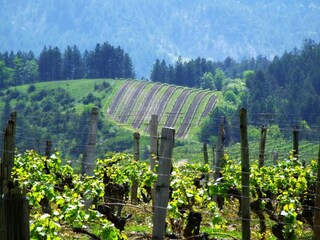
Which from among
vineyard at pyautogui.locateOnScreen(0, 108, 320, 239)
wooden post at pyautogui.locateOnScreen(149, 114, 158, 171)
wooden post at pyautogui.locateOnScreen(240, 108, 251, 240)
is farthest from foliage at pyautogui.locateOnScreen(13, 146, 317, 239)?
wooden post at pyautogui.locateOnScreen(240, 108, 251, 240)

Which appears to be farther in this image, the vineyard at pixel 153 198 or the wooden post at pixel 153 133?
the wooden post at pixel 153 133

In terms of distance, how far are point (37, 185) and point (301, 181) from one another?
6.76m

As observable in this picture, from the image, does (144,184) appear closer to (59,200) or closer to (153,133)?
(153,133)

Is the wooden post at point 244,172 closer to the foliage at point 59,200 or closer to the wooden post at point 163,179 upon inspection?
the wooden post at point 163,179

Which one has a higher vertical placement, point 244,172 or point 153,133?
point 153,133

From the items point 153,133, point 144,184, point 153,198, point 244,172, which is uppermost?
point 153,133

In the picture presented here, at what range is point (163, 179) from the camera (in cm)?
1145

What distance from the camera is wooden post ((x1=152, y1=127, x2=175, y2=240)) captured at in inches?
446

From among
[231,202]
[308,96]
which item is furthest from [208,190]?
[308,96]

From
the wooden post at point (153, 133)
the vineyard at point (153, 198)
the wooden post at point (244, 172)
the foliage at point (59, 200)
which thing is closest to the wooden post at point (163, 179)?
the vineyard at point (153, 198)

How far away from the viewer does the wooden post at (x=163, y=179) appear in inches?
446

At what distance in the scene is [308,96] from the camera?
193 meters

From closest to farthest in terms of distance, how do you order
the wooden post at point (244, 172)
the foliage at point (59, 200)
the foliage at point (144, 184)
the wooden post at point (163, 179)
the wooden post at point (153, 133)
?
the foliage at point (59, 200)
the wooden post at point (163, 179)
the foliage at point (144, 184)
the wooden post at point (244, 172)
the wooden post at point (153, 133)

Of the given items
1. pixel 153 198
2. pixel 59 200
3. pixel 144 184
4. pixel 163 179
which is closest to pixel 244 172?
pixel 163 179
